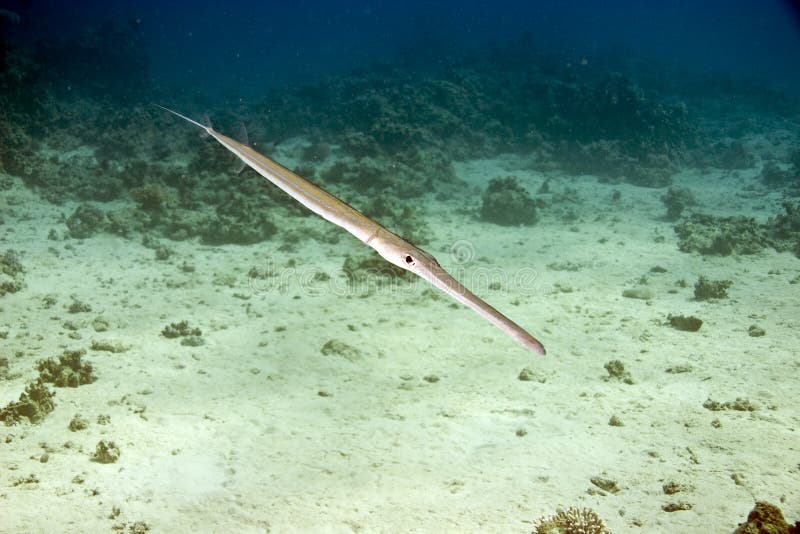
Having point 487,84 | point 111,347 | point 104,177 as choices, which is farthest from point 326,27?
point 111,347

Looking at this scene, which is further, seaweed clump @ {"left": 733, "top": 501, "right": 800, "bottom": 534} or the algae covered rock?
the algae covered rock

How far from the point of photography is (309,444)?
13.7 ft

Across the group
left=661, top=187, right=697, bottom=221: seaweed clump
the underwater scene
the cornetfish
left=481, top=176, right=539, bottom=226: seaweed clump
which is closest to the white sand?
the underwater scene

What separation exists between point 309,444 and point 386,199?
26.1 feet

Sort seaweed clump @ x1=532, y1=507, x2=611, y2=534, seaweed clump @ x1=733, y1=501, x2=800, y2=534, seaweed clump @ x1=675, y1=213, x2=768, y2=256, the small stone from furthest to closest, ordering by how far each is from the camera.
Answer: seaweed clump @ x1=675, y1=213, x2=768, y2=256
the small stone
seaweed clump @ x1=532, y1=507, x2=611, y2=534
seaweed clump @ x1=733, y1=501, x2=800, y2=534

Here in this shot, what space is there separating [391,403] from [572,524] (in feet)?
7.97

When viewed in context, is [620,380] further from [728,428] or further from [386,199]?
[386,199]

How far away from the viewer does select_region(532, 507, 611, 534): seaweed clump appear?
2.87m

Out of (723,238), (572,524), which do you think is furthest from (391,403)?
(723,238)

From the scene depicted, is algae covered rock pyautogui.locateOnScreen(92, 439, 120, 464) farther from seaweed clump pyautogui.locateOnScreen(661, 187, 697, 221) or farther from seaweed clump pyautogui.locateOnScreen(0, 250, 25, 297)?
seaweed clump pyautogui.locateOnScreen(661, 187, 697, 221)

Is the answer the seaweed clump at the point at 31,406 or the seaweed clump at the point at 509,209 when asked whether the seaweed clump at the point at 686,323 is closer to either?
the seaweed clump at the point at 509,209

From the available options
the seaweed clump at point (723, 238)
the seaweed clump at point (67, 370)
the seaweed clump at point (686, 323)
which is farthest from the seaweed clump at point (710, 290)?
the seaweed clump at point (67, 370)

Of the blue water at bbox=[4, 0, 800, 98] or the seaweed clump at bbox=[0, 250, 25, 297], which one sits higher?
the blue water at bbox=[4, 0, 800, 98]

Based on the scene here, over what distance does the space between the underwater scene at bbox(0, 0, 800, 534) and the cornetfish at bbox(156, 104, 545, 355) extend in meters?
0.02
